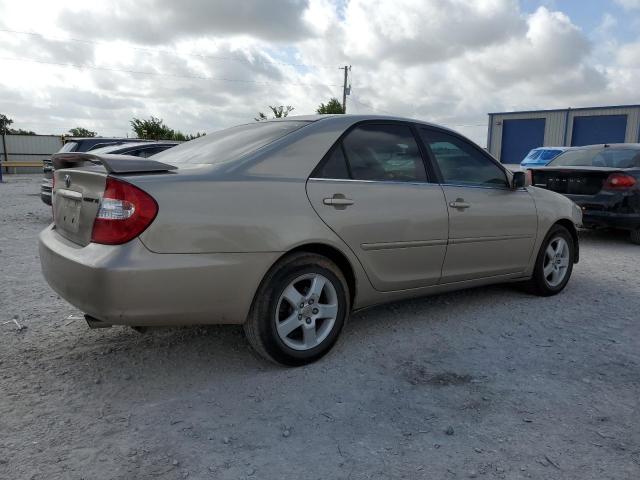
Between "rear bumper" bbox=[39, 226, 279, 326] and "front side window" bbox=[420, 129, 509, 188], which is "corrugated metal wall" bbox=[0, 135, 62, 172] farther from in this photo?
"rear bumper" bbox=[39, 226, 279, 326]

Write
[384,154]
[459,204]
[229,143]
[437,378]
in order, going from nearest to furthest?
[437,378], [229,143], [384,154], [459,204]

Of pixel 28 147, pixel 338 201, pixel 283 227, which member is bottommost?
pixel 283 227

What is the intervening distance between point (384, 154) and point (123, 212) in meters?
1.83

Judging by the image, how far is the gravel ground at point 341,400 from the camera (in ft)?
7.09

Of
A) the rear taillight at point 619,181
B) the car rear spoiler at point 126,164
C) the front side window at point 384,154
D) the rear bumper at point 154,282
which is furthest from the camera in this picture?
the rear taillight at point 619,181

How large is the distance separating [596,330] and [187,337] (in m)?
3.02

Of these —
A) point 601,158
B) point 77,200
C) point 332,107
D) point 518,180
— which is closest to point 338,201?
point 77,200

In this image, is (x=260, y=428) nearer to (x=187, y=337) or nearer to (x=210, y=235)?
(x=210, y=235)

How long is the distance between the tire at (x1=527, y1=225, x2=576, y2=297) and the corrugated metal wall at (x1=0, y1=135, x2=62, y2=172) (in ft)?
107

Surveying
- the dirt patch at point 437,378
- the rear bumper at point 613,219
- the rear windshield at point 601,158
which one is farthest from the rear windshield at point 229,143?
the rear windshield at point 601,158

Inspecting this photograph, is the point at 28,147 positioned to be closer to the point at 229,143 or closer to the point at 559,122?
the point at 229,143

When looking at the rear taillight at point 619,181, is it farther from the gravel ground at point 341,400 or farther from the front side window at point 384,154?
the front side window at point 384,154

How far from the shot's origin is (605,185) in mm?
7055

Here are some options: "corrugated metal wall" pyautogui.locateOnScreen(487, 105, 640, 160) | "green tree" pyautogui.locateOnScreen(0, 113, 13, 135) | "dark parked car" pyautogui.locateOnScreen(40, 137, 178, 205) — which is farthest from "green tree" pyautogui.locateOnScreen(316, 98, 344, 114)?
"green tree" pyautogui.locateOnScreen(0, 113, 13, 135)
